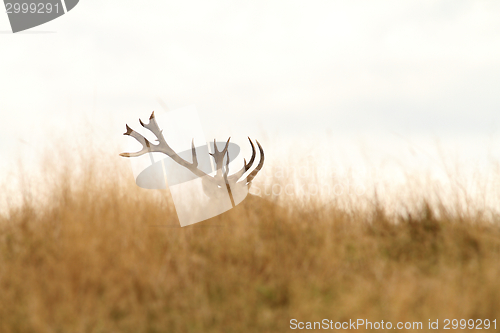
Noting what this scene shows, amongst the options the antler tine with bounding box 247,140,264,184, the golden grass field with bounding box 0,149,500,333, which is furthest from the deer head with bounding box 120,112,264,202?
the golden grass field with bounding box 0,149,500,333

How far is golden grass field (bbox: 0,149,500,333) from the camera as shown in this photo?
8.28ft

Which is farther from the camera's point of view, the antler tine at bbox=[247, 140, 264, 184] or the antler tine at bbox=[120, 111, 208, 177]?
the antler tine at bbox=[247, 140, 264, 184]

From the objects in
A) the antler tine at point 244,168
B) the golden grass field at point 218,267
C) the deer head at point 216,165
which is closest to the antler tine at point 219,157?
the deer head at point 216,165

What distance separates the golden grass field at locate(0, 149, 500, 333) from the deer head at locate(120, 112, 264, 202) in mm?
Answer: 809

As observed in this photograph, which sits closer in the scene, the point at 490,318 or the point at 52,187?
the point at 490,318

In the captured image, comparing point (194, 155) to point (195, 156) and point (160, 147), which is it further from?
point (160, 147)

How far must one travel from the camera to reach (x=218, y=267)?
3.00 metres

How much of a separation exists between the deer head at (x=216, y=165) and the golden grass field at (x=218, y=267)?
81cm

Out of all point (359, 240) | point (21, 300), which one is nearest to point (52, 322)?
point (21, 300)

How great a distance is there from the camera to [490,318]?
2705 mm

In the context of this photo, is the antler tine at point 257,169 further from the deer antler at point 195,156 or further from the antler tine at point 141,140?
the antler tine at point 141,140

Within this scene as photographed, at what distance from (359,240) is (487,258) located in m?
1.23

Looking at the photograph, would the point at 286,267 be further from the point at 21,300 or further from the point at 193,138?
the point at 193,138

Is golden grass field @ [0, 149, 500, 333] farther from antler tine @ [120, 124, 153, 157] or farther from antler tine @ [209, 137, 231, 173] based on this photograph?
antler tine @ [209, 137, 231, 173]
